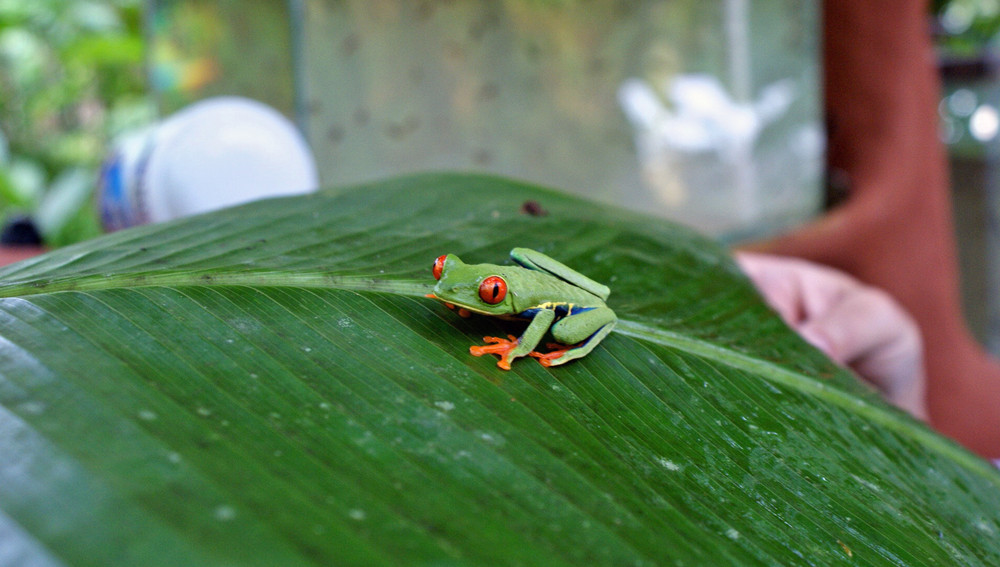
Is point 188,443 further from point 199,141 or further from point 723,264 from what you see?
point 199,141

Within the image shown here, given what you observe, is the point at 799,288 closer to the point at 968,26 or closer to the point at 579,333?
the point at 579,333

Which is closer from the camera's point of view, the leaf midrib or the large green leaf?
the large green leaf

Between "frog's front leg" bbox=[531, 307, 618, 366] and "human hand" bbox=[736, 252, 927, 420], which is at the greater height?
"frog's front leg" bbox=[531, 307, 618, 366]

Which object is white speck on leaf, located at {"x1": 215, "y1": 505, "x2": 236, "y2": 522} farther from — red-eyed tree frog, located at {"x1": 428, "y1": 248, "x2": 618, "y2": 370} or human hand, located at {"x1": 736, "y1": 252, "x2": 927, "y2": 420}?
human hand, located at {"x1": 736, "y1": 252, "x2": 927, "y2": 420}

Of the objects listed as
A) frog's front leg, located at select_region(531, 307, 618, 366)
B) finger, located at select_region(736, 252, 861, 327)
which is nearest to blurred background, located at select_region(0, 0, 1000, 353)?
finger, located at select_region(736, 252, 861, 327)

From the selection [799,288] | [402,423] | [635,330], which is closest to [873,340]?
[799,288]

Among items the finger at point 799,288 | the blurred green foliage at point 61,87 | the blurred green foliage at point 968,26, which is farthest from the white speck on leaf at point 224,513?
the blurred green foliage at point 968,26

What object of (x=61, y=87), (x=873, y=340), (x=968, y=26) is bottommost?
(x=873, y=340)
